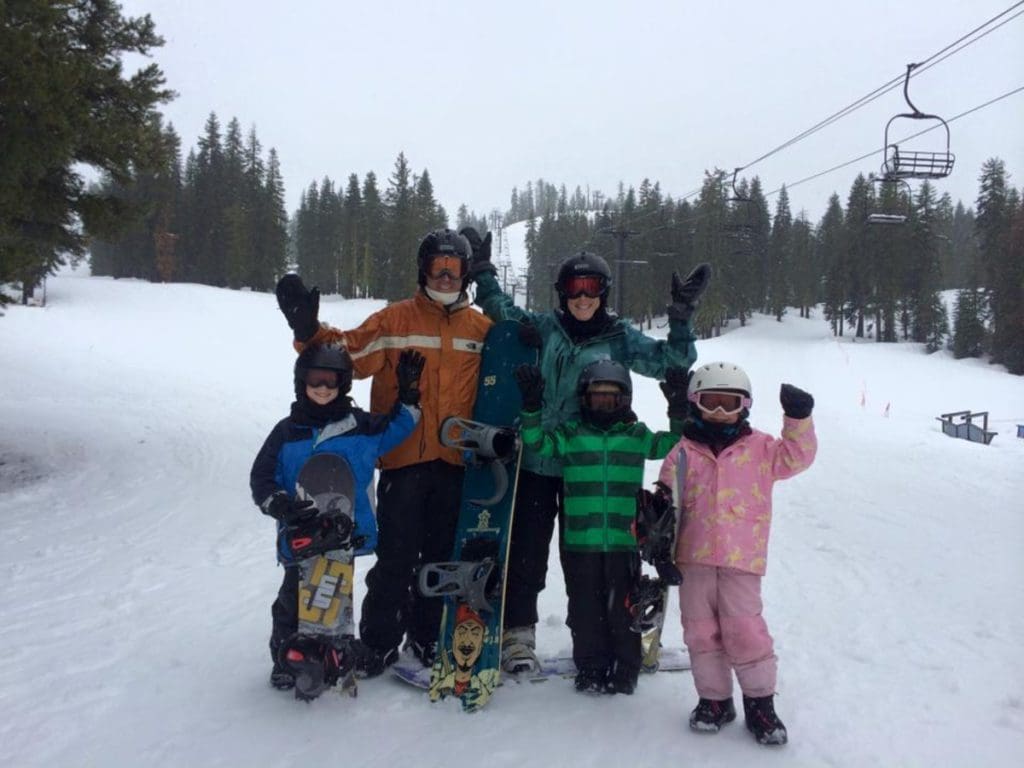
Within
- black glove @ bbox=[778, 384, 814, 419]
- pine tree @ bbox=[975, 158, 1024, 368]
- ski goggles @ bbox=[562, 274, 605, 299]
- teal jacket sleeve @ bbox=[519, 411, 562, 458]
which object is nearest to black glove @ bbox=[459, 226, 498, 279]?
ski goggles @ bbox=[562, 274, 605, 299]

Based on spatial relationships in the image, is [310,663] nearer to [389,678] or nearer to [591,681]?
[389,678]

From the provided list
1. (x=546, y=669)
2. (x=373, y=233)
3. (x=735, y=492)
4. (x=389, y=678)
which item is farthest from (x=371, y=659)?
(x=373, y=233)

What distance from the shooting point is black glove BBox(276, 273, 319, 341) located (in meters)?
3.74

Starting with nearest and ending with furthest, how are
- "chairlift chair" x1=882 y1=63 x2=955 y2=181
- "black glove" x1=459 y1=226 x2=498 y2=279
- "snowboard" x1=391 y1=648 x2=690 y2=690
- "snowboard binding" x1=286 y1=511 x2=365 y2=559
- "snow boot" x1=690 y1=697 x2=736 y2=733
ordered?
"snow boot" x1=690 y1=697 x2=736 y2=733 → "snowboard binding" x1=286 y1=511 x2=365 y2=559 → "snowboard" x1=391 y1=648 x2=690 y2=690 → "black glove" x1=459 y1=226 x2=498 y2=279 → "chairlift chair" x1=882 y1=63 x2=955 y2=181

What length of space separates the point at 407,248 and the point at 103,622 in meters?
46.9

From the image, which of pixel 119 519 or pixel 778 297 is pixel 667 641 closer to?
pixel 119 519

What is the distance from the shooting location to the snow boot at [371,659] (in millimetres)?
3631

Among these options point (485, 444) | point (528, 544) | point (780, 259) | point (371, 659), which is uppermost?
point (780, 259)

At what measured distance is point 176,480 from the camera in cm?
934

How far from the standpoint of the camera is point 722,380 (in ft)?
11.5

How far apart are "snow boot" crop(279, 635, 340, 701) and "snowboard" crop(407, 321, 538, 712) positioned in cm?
49

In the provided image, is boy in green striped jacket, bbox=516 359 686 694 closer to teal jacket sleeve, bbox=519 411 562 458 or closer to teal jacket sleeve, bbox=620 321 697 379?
teal jacket sleeve, bbox=519 411 562 458

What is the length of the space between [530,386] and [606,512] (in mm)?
809

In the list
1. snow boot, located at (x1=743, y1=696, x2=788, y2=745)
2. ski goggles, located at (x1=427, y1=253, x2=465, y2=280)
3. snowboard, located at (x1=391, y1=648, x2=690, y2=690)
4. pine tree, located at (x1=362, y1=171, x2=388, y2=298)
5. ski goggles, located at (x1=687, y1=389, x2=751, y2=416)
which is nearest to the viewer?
snow boot, located at (x1=743, y1=696, x2=788, y2=745)
